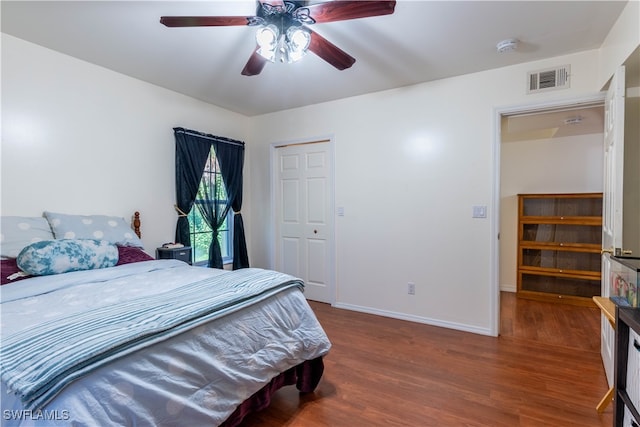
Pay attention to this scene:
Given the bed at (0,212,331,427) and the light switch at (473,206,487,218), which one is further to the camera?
the light switch at (473,206,487,218)

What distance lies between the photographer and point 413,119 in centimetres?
318

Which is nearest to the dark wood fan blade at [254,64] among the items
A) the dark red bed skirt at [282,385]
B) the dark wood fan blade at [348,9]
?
the dark wood fan blade at [348,9]

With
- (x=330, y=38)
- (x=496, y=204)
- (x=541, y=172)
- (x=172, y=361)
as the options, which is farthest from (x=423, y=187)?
(x=172, y=361)

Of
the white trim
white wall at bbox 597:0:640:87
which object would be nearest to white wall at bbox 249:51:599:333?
the white trim

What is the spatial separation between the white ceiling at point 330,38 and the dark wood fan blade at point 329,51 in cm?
20

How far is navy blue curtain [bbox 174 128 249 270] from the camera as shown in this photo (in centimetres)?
337

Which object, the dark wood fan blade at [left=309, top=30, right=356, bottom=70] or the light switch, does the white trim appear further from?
the dark wood fan blade at [left=309, top=30, right=356, bottom=70]

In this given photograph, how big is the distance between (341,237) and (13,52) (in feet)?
10.3

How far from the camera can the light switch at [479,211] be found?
2.88 m

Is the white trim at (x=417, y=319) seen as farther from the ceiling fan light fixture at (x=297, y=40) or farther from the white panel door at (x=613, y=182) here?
the ceiling fan light fixture at (x=297, y=40)

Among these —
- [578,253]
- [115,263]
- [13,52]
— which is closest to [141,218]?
[115,263]

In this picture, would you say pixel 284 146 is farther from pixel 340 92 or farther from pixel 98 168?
pixel 98 168

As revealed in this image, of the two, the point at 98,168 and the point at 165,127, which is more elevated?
the point at 165,127

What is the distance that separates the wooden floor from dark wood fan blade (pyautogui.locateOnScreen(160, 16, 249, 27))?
2.21 meters
